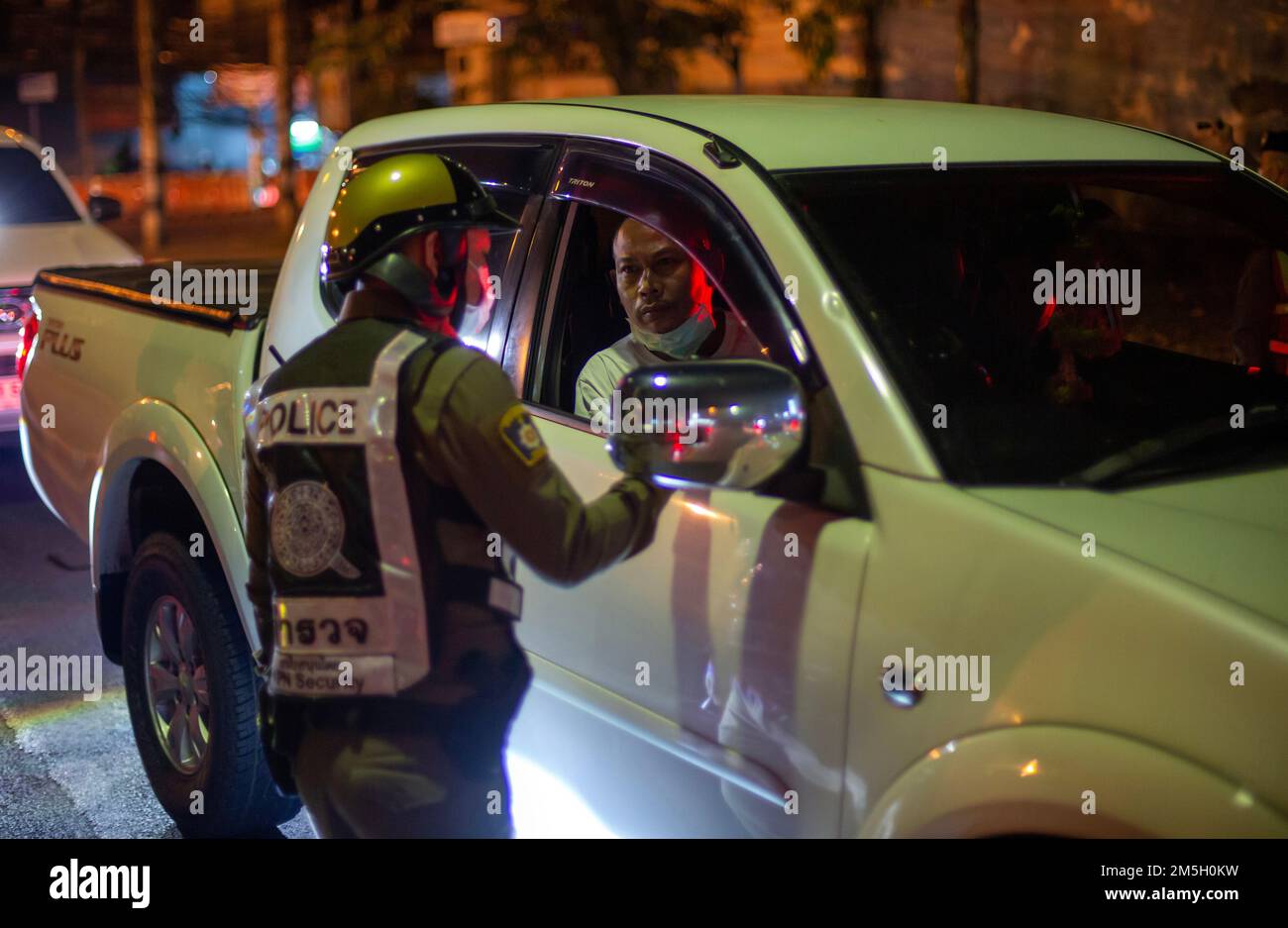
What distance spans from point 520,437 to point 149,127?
23.5 metres

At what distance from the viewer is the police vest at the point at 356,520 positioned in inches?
91.0

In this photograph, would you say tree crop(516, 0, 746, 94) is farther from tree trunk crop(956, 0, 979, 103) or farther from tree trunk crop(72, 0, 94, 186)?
tree trunk crop(72, 0, 94, 186)

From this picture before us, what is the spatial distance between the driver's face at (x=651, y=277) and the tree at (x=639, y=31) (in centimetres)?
1305

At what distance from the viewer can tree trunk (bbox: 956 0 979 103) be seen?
12711 millimetres

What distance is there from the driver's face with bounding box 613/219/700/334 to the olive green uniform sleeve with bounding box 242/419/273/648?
1.17 meters

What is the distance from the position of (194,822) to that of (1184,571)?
2.76 m

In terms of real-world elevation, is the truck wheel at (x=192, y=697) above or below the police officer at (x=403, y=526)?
below

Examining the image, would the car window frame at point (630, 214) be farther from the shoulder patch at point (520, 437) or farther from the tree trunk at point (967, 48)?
the tree trunk at point (967, 48)

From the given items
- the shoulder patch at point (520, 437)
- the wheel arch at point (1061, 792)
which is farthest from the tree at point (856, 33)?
the wheel arch at point (1061, 792)

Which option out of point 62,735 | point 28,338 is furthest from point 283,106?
point 62,735

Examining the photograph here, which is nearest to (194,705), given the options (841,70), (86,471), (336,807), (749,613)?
(86,471)

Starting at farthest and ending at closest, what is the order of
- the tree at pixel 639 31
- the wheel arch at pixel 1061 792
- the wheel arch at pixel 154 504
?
1. the tree at pixel 639 31
2. the wheel arch at pixel 154 504
3. the wheel arch at pixel 1061 792

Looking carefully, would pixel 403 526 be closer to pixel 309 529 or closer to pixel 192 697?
pixel 309 529
